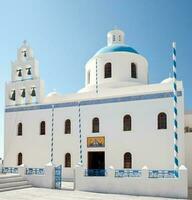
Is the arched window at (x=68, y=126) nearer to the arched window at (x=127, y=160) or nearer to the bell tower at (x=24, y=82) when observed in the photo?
the bell tower at (x=24, y=82)

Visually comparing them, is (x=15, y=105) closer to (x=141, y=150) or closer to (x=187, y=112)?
(x=141, y=150)

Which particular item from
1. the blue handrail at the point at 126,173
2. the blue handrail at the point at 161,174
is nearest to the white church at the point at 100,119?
the blue handrail at the point at 161,174

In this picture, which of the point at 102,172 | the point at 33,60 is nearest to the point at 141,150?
the point at 102,172

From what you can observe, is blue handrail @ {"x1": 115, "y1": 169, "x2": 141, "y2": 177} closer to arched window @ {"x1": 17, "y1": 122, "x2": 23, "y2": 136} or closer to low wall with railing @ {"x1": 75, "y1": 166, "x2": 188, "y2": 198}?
low wall with railing @ {"x1": 75, "y1": 166, "x2": 188, "y2": 198}

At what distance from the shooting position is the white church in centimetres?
1688

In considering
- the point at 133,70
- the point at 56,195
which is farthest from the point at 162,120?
the point at 56,195

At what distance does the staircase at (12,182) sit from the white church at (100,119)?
12.7 feet

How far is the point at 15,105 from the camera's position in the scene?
21453mm

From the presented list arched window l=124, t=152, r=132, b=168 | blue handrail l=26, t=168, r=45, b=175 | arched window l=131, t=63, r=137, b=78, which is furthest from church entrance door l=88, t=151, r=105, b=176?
arched window l=131, t=63, r=137, b=78

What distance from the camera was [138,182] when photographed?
13422 mm

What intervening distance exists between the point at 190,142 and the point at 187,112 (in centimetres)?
371

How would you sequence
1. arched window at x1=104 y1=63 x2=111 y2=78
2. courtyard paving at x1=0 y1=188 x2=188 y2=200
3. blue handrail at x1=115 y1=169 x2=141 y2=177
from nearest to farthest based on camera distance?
courtyard paving at x1=0 y1=188 x2=188 y2=200 < blue handrail at x1=115 y1=169 x2=141 y2=177 < arched window at x1=104 y1=63 x2=111 y2=78

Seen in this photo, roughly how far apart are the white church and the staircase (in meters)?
3.87

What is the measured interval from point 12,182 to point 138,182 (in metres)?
6.63
